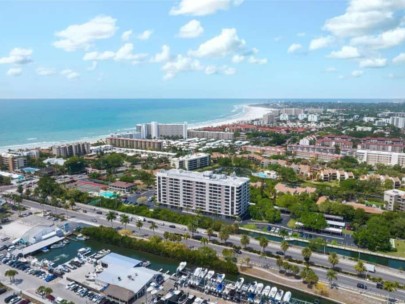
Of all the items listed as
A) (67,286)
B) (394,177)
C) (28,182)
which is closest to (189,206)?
(67,286)

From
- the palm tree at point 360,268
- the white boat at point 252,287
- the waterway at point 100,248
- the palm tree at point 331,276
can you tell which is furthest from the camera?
the waterway at point 100,248

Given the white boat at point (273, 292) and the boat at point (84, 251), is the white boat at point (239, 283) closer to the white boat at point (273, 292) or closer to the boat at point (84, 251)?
the white boat at point (273, 292)

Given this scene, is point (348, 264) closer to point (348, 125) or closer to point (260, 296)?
point (260, 296)

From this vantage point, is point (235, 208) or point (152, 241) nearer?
point (152, 241)

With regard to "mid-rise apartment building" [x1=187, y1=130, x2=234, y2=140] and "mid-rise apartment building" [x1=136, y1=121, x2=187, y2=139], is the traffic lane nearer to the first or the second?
"mid-rise apartment building" [x1=187, y1=130, x2=234, y2=140]

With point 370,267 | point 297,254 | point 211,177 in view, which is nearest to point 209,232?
point 297,254

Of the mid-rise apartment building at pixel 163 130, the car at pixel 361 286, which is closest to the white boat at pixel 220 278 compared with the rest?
the car at pixel 361 286

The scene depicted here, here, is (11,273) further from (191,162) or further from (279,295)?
(191,162)
